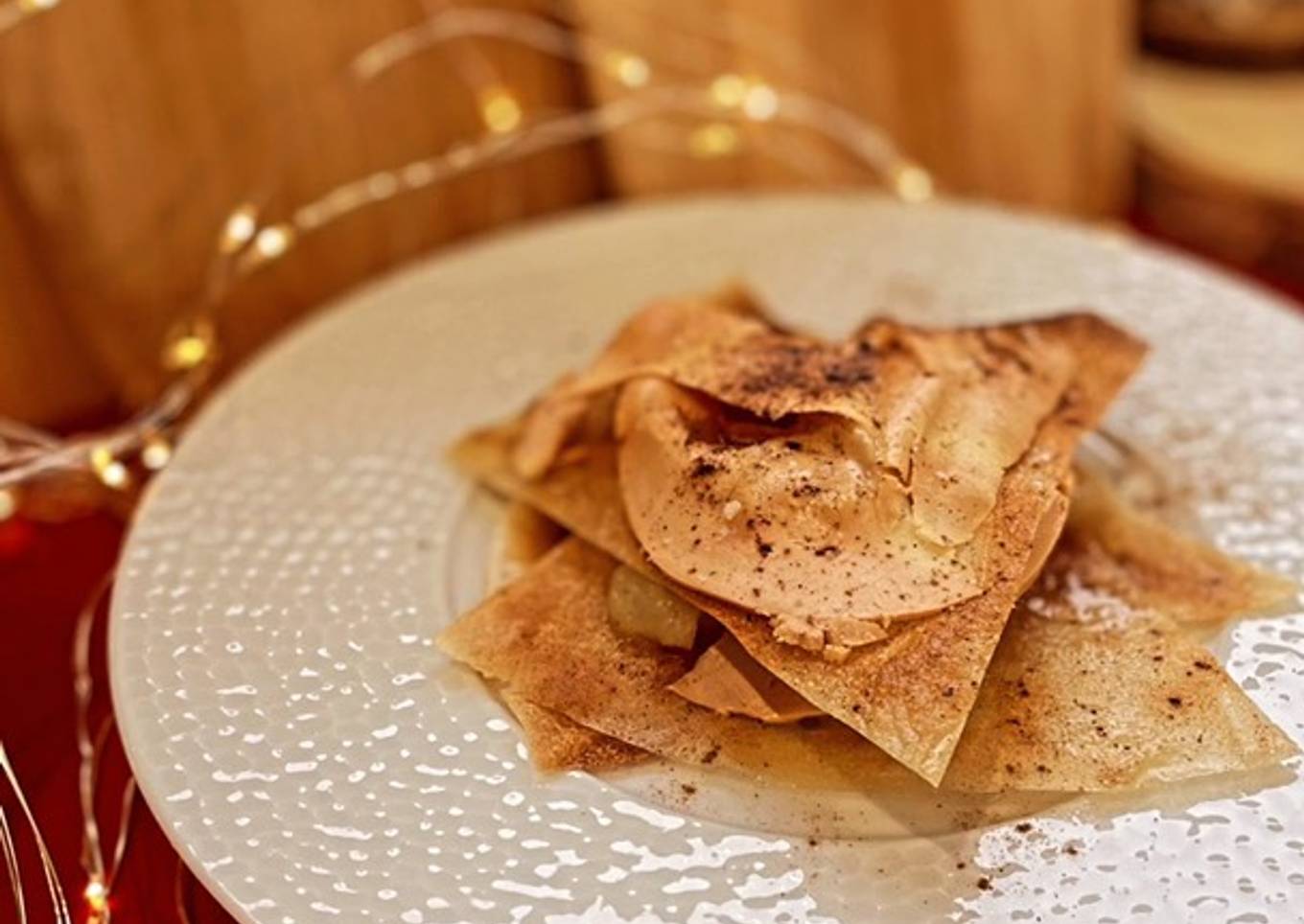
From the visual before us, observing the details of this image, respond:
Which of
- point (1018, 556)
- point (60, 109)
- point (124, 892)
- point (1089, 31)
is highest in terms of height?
point (60, 109)

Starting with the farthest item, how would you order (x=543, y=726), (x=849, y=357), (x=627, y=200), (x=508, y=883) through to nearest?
1. (x=627, y=200)
2. (x=849, y=357)
3. (x=543, y=726)
4. (x=508, y=883)

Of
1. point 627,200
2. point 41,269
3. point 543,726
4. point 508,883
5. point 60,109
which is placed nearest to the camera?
point 508,883

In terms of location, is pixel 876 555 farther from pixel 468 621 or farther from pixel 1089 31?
pixel 1089 31

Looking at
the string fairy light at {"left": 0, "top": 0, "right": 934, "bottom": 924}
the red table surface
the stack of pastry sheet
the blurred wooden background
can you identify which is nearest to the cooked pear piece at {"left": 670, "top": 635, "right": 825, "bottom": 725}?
the stack of pastry sheet

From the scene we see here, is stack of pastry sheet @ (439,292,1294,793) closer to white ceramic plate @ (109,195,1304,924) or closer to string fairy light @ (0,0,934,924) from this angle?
white ceramic plate @ (109,195,1304,924)

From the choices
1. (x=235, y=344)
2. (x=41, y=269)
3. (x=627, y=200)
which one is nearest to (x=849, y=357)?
(x=627, y=200)

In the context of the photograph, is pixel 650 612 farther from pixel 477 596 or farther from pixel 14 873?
pixel 14 873

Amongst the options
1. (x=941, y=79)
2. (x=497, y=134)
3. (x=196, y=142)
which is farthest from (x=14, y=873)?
(x=941, y=79)
